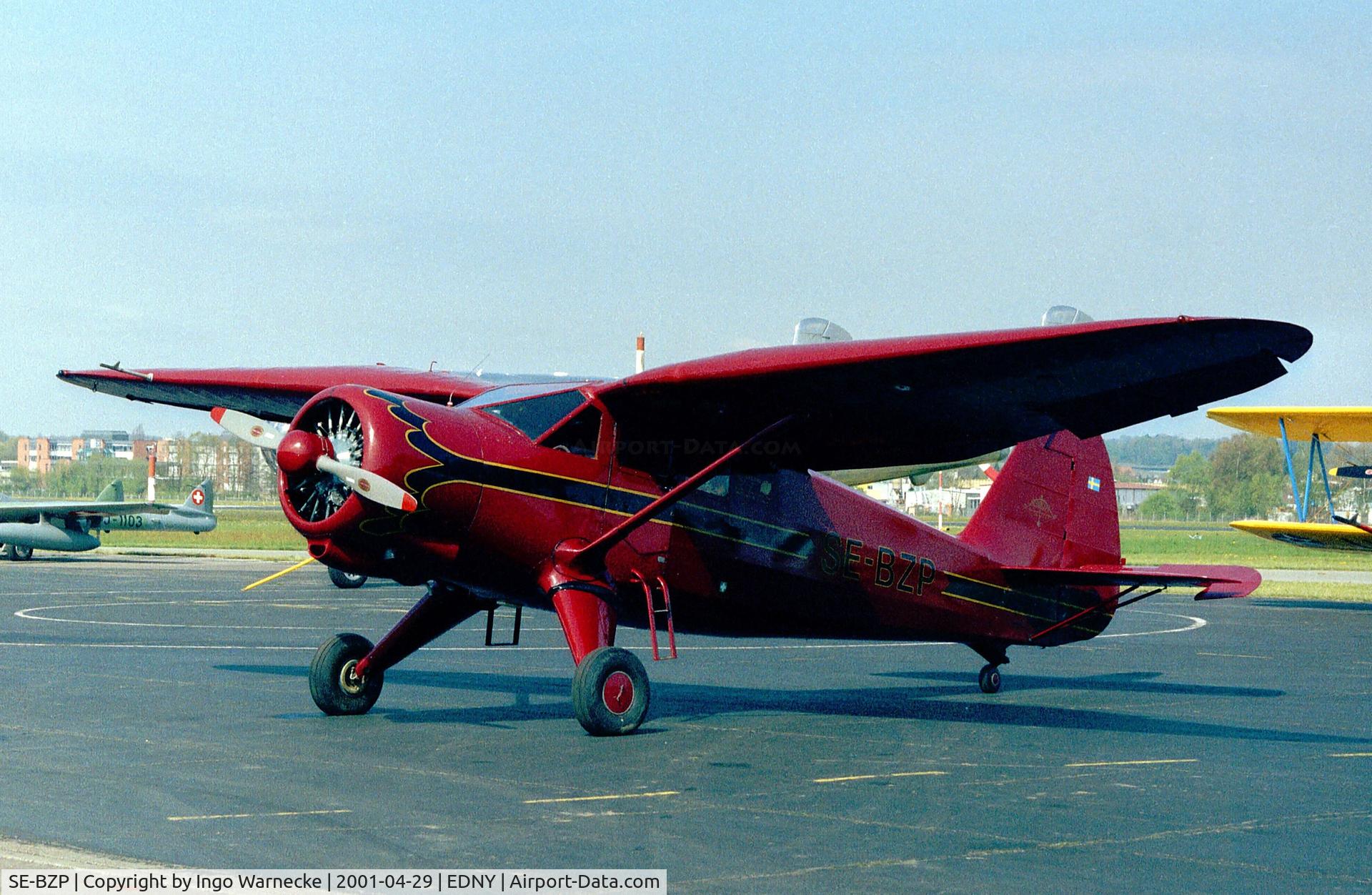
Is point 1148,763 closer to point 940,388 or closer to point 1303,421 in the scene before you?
point 940,388

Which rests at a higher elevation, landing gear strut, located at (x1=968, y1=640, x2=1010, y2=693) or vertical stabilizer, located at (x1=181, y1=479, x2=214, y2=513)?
vertical stabilizer, located at (x1=181, y1=479, x2=214, y2=513)

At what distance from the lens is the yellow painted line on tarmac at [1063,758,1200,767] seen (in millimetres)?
9414

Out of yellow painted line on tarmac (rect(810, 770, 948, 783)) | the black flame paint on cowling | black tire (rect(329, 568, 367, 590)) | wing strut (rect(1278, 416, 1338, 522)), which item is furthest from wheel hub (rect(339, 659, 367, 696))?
wing strut (rect(1278, 416, 1338, 522))

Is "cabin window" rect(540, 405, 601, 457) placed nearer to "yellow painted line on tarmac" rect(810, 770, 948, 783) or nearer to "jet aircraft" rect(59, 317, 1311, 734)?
"jet aircraft" rect(59, 317, 1311, 734)

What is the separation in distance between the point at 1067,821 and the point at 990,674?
260 inches

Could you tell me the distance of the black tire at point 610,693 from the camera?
33.3 ft

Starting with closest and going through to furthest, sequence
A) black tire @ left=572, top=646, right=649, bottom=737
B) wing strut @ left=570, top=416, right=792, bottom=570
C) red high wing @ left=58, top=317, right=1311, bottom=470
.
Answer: red high wing @ left=58, top=317, right=1311, bottom=470 → black tire @ left=572, top=646, right=649, bottom=737 → wing strut @ left=570, top=416, right=792, bottom=570

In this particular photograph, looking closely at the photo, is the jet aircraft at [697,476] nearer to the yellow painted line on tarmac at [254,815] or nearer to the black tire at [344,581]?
the yellow painted line on tarmac at [254,815]

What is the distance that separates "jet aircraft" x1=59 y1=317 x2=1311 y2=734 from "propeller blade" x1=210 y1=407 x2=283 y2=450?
2 cm

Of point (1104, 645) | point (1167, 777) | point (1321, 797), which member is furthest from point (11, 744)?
point (1104, 645)

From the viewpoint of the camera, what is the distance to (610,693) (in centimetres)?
1030

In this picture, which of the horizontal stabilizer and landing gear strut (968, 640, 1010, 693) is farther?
landing gear strut (968, 640, 1010, 693)

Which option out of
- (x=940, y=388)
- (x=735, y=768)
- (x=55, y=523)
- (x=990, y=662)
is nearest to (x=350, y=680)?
(x=735, y=768)

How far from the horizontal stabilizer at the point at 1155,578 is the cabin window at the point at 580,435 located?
15.9 ft
